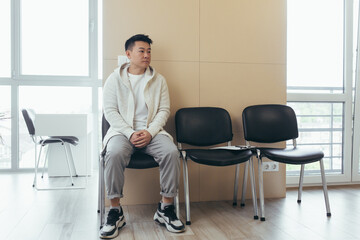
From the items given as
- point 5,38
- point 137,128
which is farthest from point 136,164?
point 5,38

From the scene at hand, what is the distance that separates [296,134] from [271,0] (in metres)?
1.23

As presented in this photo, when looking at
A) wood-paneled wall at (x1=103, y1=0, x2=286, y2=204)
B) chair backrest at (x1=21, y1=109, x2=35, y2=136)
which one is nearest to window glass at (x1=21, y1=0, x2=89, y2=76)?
chair backrest at (x1=21, y1=109, x2=35, y2=136)

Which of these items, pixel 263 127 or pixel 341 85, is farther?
pixel 341 85

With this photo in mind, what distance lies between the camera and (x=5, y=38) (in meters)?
4.37

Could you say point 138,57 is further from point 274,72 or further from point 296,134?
point 296,134

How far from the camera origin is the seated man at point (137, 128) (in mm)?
2174

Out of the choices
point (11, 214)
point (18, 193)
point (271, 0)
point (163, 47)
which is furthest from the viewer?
point (18, 193)

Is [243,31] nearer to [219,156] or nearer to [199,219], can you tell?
[219,156]

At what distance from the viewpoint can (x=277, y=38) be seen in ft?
9.86

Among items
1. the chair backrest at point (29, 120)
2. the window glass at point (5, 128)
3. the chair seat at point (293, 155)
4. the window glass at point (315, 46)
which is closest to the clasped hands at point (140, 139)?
the chair seat at point (293, 155)

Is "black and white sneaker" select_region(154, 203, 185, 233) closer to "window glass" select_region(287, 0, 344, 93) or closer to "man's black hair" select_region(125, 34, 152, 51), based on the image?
"man's black hair" select_region(125, 34, 152, 51)

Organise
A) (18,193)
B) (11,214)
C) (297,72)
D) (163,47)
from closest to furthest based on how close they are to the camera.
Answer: (11,214), (163,47), (18,193), (297,72)

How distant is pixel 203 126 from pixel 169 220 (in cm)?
83

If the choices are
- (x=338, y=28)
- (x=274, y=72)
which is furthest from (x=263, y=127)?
(x=338, y=28)
